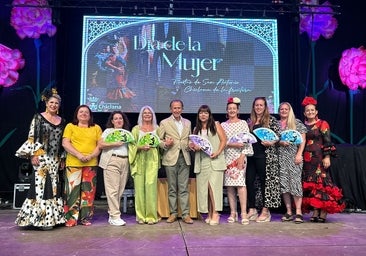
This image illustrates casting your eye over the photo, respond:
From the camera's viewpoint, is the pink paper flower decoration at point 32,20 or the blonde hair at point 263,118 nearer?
the blonde hair at point 263,118

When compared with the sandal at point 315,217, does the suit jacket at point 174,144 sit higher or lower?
higher

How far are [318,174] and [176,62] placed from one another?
3.17 m

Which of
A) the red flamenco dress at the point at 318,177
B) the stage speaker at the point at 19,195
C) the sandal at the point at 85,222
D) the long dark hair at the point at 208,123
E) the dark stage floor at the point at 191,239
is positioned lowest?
the dark stage floor at the point at 191,239

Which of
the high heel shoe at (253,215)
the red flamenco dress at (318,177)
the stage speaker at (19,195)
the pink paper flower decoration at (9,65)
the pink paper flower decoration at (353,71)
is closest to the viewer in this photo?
the red flamenco dress at (318,177)

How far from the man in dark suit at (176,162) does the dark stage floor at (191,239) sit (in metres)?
0.22

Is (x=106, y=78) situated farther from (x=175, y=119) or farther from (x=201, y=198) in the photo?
(x=201, y=198)

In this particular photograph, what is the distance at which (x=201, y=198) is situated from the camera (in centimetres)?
422

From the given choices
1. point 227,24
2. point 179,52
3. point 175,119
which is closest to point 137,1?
point 179,52

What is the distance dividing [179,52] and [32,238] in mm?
4010

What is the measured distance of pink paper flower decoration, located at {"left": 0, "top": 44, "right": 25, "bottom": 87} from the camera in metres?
6.08

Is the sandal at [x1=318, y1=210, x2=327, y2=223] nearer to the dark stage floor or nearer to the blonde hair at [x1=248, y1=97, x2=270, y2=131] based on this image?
the dark stage floor

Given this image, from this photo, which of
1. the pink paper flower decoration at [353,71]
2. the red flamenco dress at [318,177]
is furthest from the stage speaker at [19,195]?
the pink paper flower decoration at [353,71]

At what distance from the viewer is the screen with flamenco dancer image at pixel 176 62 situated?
6.15m

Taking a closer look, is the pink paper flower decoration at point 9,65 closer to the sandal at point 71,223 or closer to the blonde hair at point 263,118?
the sandal at point 71,223
